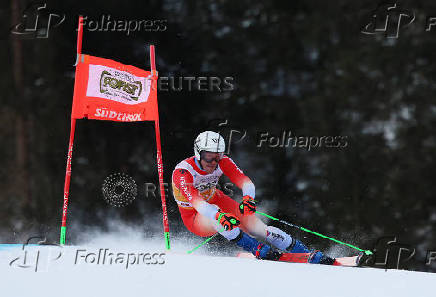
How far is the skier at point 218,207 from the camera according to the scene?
4457mm

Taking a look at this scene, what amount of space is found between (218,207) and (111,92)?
1.54 m

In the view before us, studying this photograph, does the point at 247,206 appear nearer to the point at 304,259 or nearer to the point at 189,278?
the point at 304,259

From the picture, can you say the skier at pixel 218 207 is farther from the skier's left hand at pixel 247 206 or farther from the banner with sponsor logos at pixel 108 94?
the banner with sponsor logos at pixel 108 94

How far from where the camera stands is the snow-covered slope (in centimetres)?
323

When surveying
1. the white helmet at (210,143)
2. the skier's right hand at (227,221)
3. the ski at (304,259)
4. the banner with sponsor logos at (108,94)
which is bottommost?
the ski at (304,259)

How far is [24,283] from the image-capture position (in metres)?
A: 3.33

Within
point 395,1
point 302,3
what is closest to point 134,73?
point 302,3

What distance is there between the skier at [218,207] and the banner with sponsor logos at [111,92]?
0.78 metres

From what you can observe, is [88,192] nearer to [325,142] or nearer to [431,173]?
[325,142]

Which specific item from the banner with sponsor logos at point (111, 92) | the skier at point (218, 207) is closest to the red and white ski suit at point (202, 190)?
the skier at point (218, 207)

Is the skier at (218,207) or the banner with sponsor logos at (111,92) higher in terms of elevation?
the banner with sponsor logos at (111,92)

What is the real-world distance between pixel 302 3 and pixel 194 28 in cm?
192

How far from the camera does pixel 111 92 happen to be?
15.8ft

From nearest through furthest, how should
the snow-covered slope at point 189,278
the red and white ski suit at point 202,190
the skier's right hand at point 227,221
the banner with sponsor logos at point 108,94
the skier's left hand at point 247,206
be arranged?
the snow-covered slope at point 189,278, the skier's right hand at point 227,221, the skier's left hand at point 247,206, the red and white ski suit at point 202,190, the banner with sponsor logos at point 108,94
